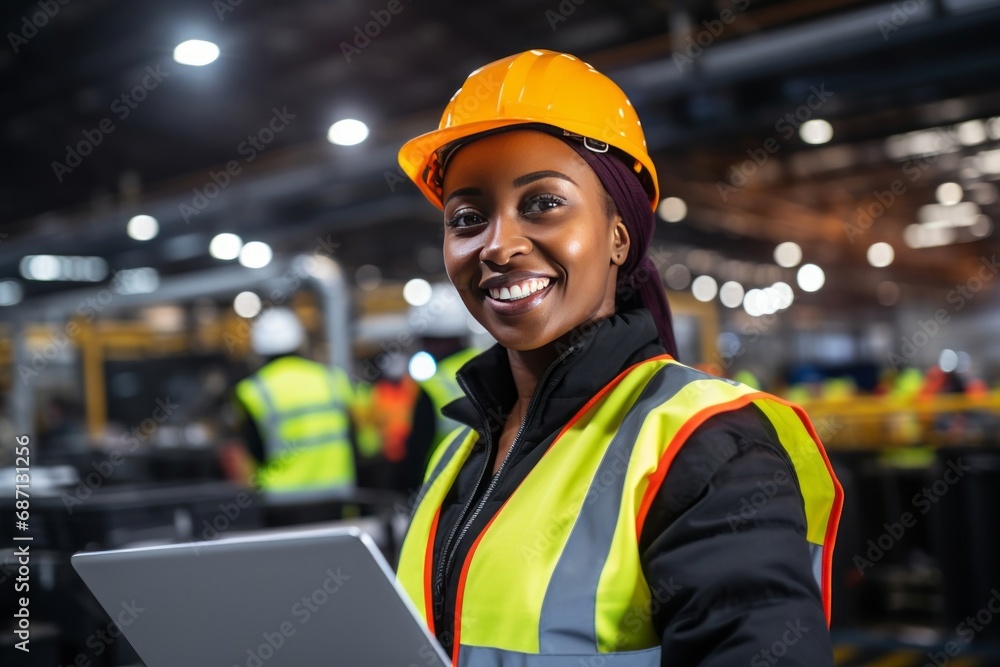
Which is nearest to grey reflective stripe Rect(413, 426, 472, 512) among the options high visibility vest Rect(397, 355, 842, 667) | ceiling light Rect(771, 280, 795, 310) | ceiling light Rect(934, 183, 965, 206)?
high visibility vest Rect(397, 355, 842, 667)

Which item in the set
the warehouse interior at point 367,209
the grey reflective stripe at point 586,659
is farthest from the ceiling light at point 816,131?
the grey reflective stripe at point 586,659

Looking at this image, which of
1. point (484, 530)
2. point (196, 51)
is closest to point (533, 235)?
point (484, 530)

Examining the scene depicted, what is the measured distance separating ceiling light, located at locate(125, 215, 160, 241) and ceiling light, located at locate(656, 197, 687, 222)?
6.78m

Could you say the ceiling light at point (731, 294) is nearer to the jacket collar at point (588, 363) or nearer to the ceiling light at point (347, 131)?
the ceiling light at point (347, 131)

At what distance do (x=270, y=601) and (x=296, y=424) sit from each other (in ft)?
15.1

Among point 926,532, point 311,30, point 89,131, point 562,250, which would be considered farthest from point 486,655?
point 89,131

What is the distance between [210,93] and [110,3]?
2.02 meters

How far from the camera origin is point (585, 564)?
1.08m

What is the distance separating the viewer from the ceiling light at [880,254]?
845 inches

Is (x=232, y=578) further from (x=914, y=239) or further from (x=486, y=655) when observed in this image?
(x=914, y=239)

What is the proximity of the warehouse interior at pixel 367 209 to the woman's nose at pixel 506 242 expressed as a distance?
2156 mm

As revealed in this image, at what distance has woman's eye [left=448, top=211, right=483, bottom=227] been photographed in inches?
53.0

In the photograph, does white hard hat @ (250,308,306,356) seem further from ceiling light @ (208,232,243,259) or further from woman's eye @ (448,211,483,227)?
ceiling light @ (208,232,243,259)

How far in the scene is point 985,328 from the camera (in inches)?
1104
